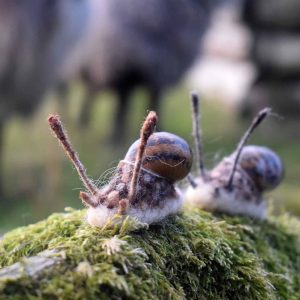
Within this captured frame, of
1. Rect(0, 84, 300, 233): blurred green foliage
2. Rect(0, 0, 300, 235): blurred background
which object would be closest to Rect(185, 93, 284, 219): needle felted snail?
Rect(0, 0, 300, 235): blurred background

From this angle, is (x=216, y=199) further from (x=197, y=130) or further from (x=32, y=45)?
(x=32, y=45)

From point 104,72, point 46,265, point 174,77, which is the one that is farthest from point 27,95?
point 46,265

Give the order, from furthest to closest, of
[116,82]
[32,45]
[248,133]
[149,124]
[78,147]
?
1. [78,147]
2. [116,82]
3. [32,45]
4. [248,133]
5. [149,124]

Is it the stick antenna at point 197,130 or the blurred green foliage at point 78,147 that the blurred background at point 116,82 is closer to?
the blurred green foliage at point 78,147

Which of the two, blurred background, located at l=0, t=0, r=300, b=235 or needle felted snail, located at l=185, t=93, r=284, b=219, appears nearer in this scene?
needle felted snail, located at l=185, t=93, r=284, b=219

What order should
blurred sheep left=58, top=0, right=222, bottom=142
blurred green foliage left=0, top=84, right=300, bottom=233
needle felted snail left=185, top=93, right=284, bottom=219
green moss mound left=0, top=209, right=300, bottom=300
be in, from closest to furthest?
green moss mound left=0, top=209, right=300, bottom=300 < needle felted snail left=185, top=93, right=284, bottom=219 < blurred green foliage left=0, top=84, right=300, bottom=233 < blurred sheep left=58, top=0, right=222, bottom=142

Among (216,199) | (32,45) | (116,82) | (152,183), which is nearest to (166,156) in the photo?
(152,183)

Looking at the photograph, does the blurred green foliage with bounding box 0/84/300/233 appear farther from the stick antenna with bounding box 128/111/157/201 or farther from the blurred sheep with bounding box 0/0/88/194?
the stick antenna with bounding box 128/111/157/201

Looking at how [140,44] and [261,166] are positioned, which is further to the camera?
[140,44]
